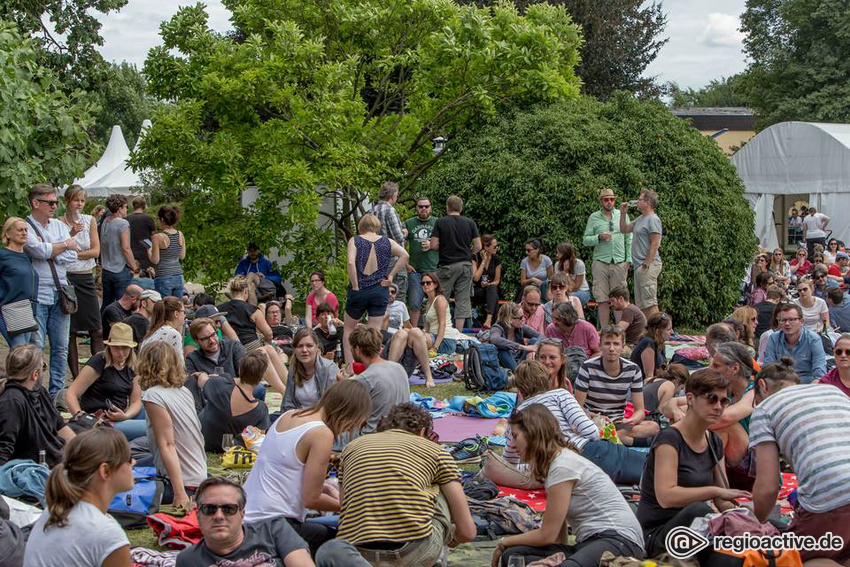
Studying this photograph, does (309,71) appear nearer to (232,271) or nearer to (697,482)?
(232,271)

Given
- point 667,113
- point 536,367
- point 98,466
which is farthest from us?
point 667,113

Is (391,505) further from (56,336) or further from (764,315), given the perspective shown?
(764,315)

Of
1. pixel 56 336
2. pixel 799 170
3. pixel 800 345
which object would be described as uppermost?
pixel 799 170

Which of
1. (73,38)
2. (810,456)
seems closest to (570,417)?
(810,456)

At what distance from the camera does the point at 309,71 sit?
15234 mm

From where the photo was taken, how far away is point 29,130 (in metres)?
9.52

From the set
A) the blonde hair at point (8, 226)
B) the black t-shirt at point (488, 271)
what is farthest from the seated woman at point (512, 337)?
the blonde hair at point (8, 226)

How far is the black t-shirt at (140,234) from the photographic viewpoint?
40.6 feet

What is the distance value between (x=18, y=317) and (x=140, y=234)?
3750 millimetres

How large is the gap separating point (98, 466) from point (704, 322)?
13.0 metres

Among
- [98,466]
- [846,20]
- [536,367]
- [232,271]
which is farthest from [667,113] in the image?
[846,20]

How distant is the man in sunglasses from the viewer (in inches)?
361

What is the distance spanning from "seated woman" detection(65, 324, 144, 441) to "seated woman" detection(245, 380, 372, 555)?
2.66m

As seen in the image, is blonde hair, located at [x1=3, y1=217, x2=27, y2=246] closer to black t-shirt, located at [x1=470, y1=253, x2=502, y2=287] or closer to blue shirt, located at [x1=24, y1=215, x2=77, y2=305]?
blue shirt, located at [x1=24, y1=215, x2=77, y2=305]
